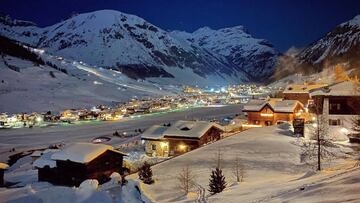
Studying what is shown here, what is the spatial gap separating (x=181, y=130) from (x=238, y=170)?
19400 mm

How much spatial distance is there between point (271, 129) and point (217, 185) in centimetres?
2683

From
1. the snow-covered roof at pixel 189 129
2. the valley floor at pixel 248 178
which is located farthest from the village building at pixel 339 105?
the snow-covered roof at pixel 189 129

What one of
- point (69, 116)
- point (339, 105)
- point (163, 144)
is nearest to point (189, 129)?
point (163, 144)

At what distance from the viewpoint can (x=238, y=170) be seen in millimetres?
31094

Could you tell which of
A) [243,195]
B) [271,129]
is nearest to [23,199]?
[243,195]

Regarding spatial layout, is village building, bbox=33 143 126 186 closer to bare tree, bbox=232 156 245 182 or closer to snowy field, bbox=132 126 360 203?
snowy field, bbox=132 126 360 203

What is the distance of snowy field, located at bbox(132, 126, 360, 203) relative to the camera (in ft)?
50.5

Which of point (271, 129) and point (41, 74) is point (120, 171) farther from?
point (41, 74)

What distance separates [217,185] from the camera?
2442 cm

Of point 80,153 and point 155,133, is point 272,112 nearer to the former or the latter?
point 155,133

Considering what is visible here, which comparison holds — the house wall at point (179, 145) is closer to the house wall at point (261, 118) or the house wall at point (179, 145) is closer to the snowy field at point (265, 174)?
the snowy field at point (265, 174)

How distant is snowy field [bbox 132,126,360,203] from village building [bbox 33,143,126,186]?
18.8ft

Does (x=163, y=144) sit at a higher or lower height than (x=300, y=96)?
lower

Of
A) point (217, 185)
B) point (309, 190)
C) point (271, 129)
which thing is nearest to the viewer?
point (309, 190)
